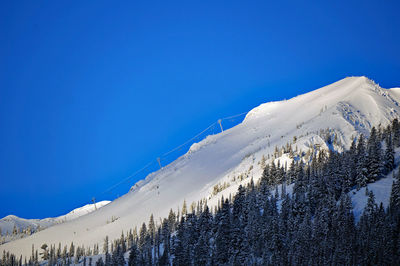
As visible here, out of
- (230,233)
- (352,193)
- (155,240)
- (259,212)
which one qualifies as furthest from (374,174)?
(155,240)

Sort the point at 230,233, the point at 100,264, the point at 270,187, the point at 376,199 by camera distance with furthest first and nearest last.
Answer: the point at 270,187 < the point at 100,264 < the point at 230,233 < the point at 376,199

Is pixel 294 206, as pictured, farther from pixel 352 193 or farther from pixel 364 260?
pixel 364 260

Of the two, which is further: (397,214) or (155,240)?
(155,240)

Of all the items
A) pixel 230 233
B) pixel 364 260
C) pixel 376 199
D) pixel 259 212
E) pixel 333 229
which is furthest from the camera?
pixel 259 212

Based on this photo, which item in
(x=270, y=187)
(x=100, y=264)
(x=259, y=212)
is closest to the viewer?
(x=259, y=212)

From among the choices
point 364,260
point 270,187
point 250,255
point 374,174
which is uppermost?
point 270,187

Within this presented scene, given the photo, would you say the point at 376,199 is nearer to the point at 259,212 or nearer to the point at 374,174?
the point at 374,174

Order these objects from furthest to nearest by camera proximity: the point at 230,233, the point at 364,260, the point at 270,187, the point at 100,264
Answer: the point at 270,187 < the point at 100,264 < the point at 230,233 < the point at 364,260

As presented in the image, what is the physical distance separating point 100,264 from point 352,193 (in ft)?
288

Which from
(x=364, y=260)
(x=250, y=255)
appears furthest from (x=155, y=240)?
(x=364, y=260)

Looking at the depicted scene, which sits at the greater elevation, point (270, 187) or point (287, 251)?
point (270, 187)

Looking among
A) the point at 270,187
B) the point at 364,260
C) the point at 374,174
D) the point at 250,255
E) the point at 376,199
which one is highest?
the point at 270,187

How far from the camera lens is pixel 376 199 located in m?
123

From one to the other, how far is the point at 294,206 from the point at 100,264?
71632mm
